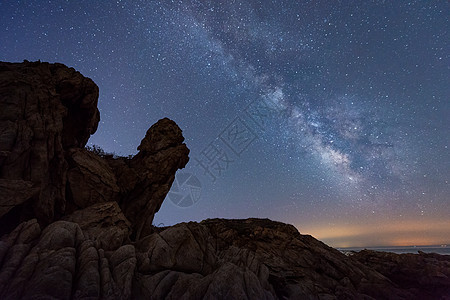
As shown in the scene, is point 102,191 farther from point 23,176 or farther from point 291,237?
point 291,237

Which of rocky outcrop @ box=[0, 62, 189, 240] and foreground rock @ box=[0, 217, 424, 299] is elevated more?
rocky outcrop @ box=[0, 62, 189, 240]

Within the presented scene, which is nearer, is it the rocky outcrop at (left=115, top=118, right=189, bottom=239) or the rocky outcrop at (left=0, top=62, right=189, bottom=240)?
the rocky outcrop at (left=0, top=62, right=189, bottom=240)

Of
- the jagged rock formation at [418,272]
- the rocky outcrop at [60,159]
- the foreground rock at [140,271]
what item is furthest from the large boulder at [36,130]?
the jagged rock formation at [418,272]

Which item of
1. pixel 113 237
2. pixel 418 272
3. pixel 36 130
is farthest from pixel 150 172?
pixel 418 272

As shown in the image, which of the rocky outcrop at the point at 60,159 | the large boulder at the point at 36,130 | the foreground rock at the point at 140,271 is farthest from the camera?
the large boulder at the point at 36,130

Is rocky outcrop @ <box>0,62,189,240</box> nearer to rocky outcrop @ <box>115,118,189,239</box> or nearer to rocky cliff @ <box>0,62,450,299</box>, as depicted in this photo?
rocky outcrop @ <box>115,118,189,239</box>

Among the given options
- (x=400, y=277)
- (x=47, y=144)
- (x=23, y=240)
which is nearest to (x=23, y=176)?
(x=47, y=144)

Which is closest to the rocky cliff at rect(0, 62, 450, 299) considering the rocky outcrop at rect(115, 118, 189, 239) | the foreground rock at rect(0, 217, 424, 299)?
the foreground rock at rect(0, 217, 424, 299)

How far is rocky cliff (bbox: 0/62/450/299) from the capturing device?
15336mm

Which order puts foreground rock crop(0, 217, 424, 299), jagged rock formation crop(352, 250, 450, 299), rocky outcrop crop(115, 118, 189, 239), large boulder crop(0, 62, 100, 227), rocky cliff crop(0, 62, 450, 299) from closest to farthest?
foreground rock crop(0, 217, 424, 299)
rocky cliff crop(0, 62, 450, 299)
large boulder crop(0, 62, 100, 227)
jagged rock formation crop(352, 250, 450, 299)
rocky outcrop crop(115, 118, 189, 239)

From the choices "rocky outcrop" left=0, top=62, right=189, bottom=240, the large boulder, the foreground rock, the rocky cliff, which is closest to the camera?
the foreground rock

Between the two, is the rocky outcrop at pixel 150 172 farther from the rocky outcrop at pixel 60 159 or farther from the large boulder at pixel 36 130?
the large boulder at pixel 36 130

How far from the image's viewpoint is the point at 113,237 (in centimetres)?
2098

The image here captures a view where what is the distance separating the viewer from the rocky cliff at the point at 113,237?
1534 centimetres
